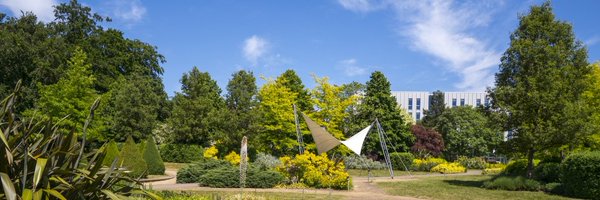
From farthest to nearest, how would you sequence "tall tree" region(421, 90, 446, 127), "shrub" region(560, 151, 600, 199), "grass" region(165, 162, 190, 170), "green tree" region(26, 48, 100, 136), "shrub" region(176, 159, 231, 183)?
"tall tree" region(421, 90, 446, 127) < "green tree" region(26, 48, 100, 136) < "grass" region(165, 162, 190, 170) < "shrub" region(176, 159, 231, 183) < "shrub" region(560, 151, 600, 199)

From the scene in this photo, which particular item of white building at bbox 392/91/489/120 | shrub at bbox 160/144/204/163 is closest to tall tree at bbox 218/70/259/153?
shrub at bbox 160/144/204/163

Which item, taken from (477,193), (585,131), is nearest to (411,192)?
(477,193)

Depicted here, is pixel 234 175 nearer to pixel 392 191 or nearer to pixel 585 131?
pixel 392 191

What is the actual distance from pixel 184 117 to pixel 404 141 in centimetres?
2092

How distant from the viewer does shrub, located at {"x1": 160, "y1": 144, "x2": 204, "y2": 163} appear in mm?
31125

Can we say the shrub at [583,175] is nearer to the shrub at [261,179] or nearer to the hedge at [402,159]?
the shrub at [261,179]

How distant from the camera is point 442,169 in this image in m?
33.2

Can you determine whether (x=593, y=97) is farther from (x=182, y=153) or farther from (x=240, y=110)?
(x=182, y=153)

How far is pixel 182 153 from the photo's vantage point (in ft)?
103

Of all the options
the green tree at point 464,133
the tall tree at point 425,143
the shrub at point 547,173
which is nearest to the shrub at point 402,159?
the tall tree at point 425,143

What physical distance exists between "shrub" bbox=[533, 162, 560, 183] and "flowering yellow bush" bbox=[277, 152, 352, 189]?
750cm

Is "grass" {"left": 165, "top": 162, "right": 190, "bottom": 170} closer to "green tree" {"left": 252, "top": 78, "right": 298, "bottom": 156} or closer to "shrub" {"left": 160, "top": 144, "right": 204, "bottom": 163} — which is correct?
"shrub" {"left": 160, "top": 144, "right": 204, "bottom": 163}

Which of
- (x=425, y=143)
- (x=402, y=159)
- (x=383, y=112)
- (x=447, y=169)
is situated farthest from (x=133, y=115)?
(x=425, y=143)

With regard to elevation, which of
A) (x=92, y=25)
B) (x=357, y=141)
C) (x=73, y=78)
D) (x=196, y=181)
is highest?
(x=92, y=25)
